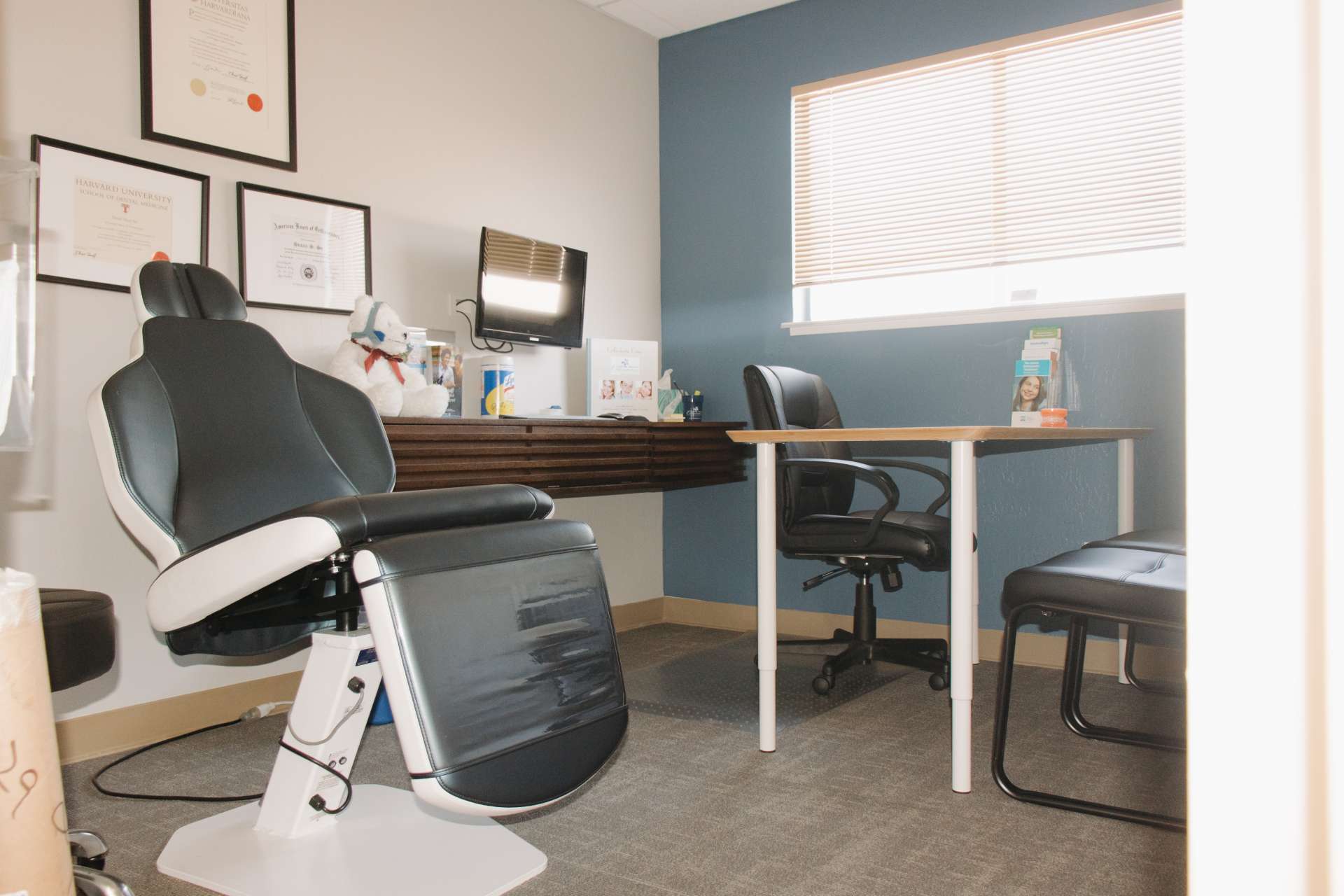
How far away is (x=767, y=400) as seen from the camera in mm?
2953

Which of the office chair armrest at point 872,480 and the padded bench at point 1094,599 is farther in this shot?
the office chair armrest at point 872,480

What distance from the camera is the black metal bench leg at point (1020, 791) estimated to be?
1.91m

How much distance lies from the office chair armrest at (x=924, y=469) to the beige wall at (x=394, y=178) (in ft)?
4.08

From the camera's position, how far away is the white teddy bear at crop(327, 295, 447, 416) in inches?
113

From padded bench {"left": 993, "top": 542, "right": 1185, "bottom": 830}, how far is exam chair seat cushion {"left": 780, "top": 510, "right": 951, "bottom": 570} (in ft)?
2.03

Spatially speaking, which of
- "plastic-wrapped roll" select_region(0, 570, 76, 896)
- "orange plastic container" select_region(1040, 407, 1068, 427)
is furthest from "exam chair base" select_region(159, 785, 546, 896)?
"orange plastic container" select_region(1040, 407, 1068, 427)

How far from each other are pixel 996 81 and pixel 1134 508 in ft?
5.50

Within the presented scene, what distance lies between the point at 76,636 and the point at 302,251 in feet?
5.89

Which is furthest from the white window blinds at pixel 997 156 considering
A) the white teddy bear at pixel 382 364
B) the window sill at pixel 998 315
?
the white teddy bear at pixel 382 364

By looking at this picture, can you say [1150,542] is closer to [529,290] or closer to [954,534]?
[954,534]

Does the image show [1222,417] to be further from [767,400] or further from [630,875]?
[767,400]

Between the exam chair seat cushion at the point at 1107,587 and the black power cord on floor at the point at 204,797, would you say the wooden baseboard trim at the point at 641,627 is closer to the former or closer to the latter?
the black power cord on floor at the point at 204,797

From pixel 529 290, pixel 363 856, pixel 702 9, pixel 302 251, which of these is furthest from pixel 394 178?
pixel 363 856

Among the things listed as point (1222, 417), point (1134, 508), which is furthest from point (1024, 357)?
point (1222, 417)
